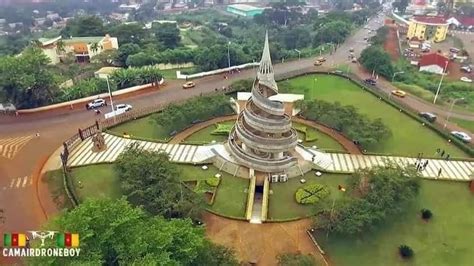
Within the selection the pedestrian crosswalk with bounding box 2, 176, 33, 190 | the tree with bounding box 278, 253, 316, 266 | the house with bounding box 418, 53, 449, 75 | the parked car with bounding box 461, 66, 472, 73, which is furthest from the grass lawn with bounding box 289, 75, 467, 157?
the pedestrian crosswalk with bounding box 2, 176, 33, 190

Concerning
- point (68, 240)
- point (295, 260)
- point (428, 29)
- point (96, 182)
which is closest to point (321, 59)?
point (428, 29)

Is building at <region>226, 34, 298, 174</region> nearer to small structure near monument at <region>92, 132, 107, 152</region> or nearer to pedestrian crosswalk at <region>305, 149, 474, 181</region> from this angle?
pedestrian crosswalk at <region>305, 149, 474, 181</region>

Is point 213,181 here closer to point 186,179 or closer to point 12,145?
point 186,179

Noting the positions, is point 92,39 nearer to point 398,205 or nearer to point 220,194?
point 220,194

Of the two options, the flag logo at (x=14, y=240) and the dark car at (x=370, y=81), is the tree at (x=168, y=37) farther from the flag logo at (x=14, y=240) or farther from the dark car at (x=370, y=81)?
the flag logo at (x=14, y=240)

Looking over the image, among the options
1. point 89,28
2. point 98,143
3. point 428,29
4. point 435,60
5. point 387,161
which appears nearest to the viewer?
point 387,161

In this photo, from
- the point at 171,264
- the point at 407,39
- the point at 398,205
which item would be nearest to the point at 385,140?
the point at 398,205
